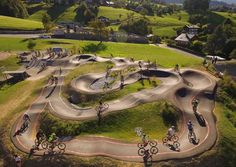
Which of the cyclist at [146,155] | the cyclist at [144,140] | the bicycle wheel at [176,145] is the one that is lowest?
the cyclist at [146,155]

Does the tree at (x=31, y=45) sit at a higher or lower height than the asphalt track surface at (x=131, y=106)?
lower

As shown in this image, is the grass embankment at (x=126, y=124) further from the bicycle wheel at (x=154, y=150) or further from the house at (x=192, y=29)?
the house at (x=192, y=29)

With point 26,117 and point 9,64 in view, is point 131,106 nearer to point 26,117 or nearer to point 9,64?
point 26,117

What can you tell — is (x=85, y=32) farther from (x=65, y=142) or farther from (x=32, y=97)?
(x=65, y=142)

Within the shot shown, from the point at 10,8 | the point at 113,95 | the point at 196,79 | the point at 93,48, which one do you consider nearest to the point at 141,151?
the point at 113,95

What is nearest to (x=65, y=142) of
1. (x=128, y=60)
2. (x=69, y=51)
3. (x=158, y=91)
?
(x=158, y=91)

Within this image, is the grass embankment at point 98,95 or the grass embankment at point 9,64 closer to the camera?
the grass embankment at point 98,95

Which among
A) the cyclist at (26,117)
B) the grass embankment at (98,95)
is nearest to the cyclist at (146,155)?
the grass embankment at (98,95)
